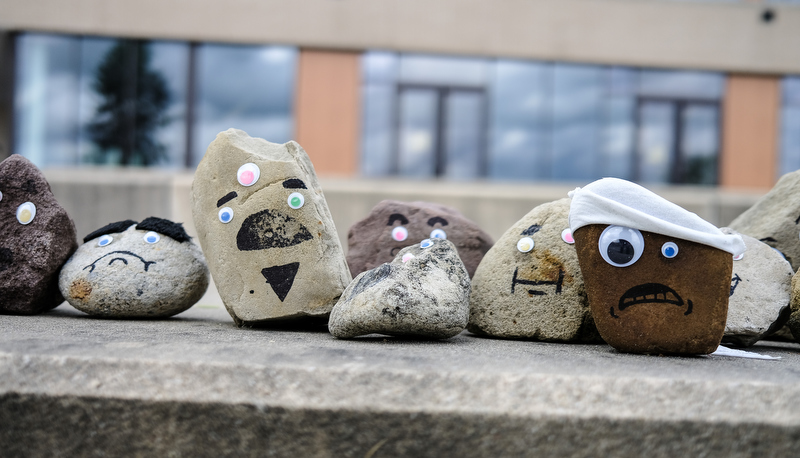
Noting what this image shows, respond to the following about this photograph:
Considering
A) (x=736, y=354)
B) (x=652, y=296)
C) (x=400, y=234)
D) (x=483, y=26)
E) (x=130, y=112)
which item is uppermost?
(x=483, y=26)

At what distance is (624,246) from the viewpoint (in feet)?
7.89

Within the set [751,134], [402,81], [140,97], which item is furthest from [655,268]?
[751,134]

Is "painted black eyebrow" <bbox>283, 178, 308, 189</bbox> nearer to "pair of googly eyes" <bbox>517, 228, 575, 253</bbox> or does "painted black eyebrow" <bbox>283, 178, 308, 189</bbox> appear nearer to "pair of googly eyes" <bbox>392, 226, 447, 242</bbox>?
"pair of googly eyes" <bbox>392, 226, 447, 242</bbox>

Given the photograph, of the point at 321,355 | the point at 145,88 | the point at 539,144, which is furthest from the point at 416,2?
the point at 321,355

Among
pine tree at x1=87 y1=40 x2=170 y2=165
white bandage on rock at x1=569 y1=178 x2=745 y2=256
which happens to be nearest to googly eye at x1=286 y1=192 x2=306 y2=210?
white bandage on rock at x1=569 y1=178 x2=745 y2=256

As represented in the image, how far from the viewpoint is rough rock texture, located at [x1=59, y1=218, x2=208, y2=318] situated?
3279mm

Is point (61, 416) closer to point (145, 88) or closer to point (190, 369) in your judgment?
point (190, 369)

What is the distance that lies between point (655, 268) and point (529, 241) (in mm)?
717

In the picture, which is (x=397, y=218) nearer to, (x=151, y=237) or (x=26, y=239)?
(x=151, y=237)

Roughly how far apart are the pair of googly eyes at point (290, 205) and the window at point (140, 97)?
5962 millimetres

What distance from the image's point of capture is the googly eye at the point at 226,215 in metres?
3.07

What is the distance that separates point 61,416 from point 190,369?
39cm

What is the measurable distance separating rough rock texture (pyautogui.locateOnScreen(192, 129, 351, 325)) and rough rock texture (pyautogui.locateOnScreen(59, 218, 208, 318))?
388mm

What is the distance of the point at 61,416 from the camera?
185 cm
